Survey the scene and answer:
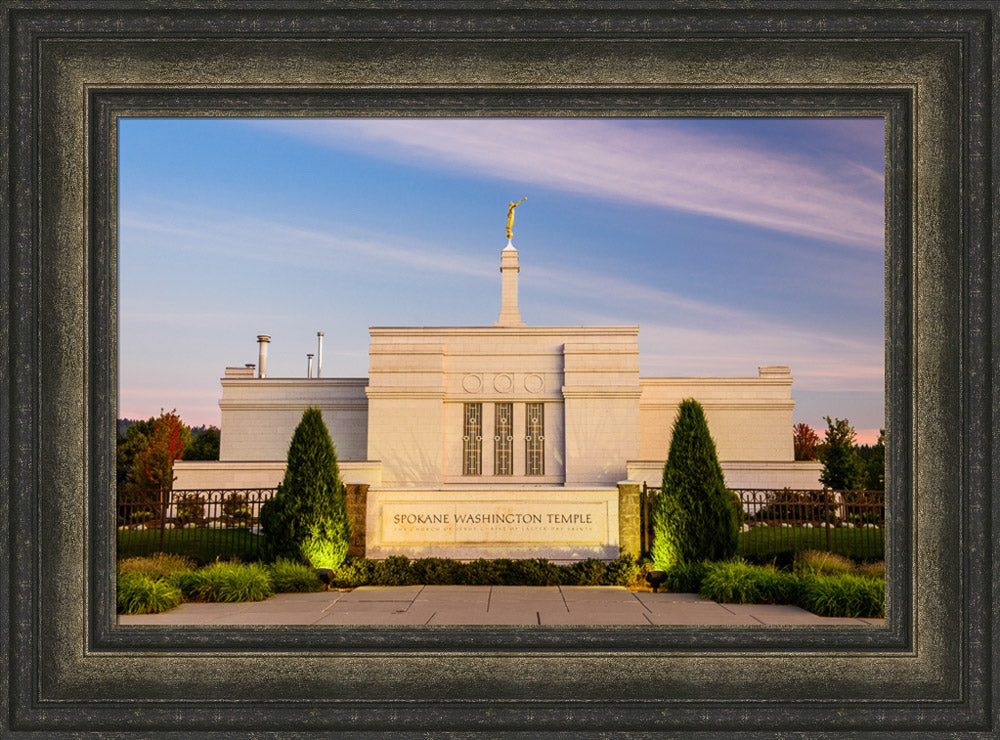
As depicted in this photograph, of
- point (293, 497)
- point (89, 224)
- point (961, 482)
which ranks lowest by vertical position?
point (293, 497)

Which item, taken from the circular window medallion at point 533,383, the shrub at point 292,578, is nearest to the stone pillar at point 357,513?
the shrub at point 292,578

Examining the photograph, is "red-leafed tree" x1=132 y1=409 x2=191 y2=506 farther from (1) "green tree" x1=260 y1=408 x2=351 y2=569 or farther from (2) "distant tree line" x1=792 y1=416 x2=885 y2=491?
(2) "distant tree line" x1=792 y1=416 x2=885 y2=491

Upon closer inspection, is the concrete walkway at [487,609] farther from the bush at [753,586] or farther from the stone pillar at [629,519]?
the stone pillar at [629,519]

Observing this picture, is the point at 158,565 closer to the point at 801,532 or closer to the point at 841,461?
the point at 801,532

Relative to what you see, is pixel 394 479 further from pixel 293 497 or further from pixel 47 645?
pixel 47 645

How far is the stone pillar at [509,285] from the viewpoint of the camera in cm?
2164

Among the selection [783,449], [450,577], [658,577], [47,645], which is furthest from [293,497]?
[783,449]

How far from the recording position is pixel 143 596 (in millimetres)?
8172

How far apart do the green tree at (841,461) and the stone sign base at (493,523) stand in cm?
881

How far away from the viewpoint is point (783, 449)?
20750 mm

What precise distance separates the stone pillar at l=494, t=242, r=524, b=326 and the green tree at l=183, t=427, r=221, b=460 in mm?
10480

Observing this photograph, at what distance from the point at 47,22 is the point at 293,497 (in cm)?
790

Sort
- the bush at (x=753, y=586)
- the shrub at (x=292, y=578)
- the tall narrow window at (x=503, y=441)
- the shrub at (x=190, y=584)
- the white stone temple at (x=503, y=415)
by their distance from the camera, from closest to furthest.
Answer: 1. the bush at (x=753, y=586)
2. the shrub at (x=190, y=584)
3. the shrub at (x=292, y=578)
4. the white stone temple at (x=503, y=415)
5. the tall narrow window at (x=503, y=441)

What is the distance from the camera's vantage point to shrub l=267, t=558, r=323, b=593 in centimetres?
1019
